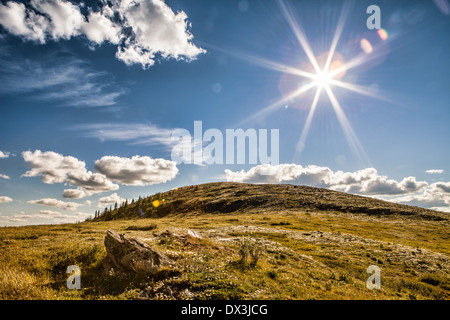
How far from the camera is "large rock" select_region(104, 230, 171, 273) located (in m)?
14.1

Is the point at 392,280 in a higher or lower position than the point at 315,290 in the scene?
lower

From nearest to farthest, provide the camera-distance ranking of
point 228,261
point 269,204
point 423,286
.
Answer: point 228,261, point 423,286, point 269,204

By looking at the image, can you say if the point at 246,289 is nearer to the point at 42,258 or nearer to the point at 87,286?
the point at 87,286

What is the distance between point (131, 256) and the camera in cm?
1490

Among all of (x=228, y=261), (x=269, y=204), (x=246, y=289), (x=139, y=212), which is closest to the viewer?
(x=246, y=289)

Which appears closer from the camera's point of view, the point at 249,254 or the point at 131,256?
the point at 131,256

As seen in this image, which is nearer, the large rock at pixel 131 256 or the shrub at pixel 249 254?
the large rock at pixel 131 256

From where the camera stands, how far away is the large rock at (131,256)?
14.1 meters

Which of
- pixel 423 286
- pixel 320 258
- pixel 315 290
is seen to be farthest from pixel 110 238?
pixel 423 286

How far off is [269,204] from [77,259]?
119 m

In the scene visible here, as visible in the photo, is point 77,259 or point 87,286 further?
point 77,259

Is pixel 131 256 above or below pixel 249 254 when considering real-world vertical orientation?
above

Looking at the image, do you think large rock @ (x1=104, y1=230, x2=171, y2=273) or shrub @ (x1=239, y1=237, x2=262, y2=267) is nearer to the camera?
large rock @ (x1=104, y1=230, x2=171, y2=273)
